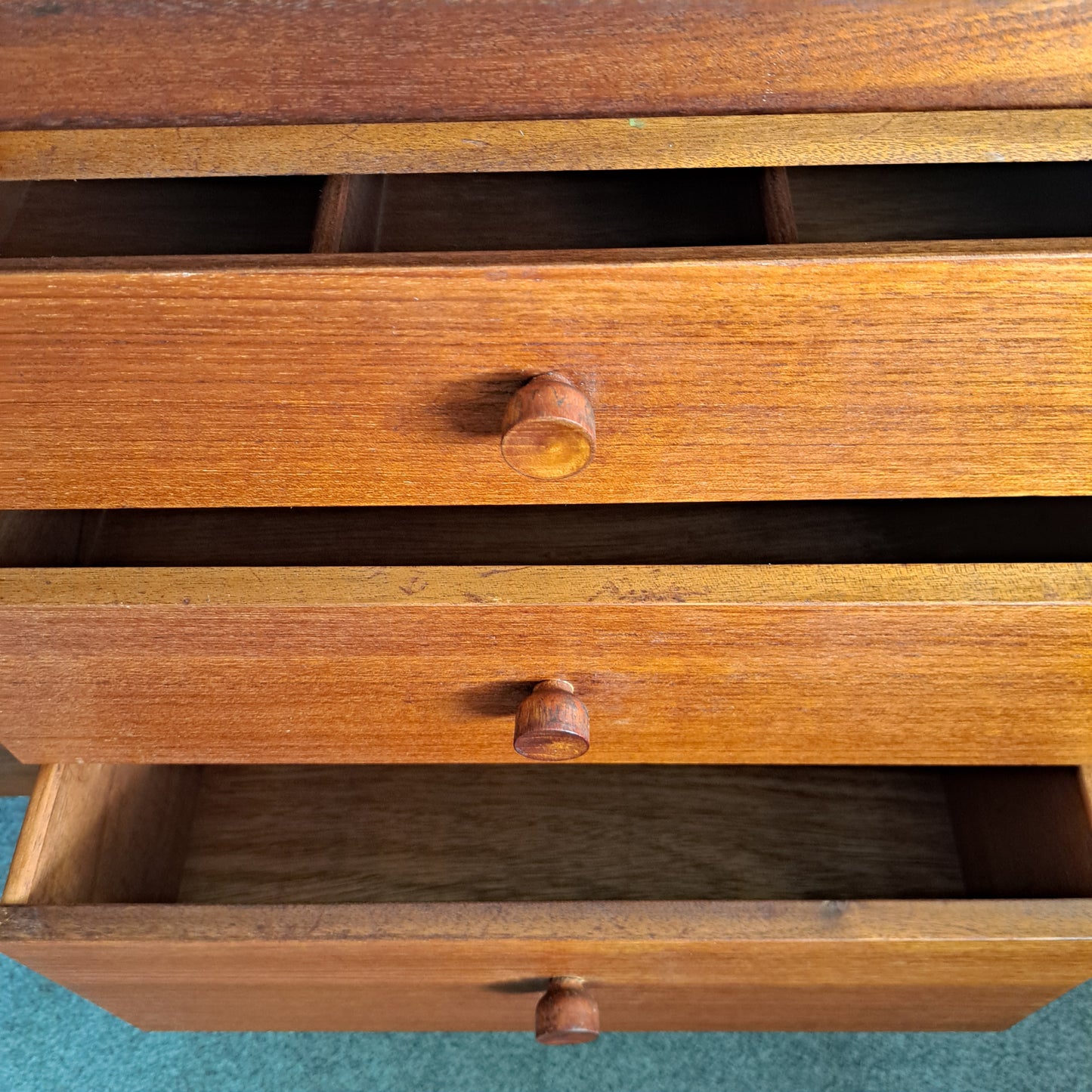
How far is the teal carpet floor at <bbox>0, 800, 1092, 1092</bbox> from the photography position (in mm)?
683

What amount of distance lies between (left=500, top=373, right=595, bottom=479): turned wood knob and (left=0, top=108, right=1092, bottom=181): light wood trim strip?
0.08 m

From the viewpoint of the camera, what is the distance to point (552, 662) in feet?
1.56

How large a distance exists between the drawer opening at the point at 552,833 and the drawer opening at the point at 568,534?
0.49ft

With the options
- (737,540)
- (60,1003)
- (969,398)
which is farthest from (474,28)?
(60,1003)

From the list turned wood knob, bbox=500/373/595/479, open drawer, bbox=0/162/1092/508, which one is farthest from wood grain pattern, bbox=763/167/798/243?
turned wood knob, bbox=500/373/595/479

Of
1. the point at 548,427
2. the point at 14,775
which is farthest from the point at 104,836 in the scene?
the point at 548,427

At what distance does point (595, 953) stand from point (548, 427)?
0.30 metres

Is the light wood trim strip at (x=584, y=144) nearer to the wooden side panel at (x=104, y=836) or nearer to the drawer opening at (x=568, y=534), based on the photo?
the drawer opening at (x=568, y=534)

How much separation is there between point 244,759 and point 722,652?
0.93ft

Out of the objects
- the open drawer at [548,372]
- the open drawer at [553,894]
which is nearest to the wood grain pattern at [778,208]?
the open drawer at [548,372]

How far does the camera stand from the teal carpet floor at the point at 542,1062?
0.68m

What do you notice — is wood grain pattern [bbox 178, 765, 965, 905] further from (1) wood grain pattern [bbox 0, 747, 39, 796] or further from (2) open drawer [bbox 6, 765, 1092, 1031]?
(1) wood grain pattern [bbox 0, 747, 39, 796]

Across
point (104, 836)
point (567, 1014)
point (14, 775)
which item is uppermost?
point (14, 775)

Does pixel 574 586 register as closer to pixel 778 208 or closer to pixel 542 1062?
pixel 778 208
